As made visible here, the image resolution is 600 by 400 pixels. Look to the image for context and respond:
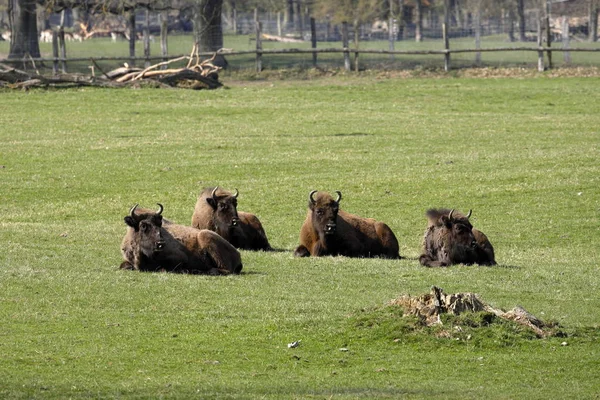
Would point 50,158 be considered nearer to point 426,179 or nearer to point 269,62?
point 426,179

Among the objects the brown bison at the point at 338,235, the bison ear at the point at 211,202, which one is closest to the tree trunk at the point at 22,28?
Result: the bison ear at the point at 211,202

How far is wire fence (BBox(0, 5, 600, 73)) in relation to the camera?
5738 centimetres

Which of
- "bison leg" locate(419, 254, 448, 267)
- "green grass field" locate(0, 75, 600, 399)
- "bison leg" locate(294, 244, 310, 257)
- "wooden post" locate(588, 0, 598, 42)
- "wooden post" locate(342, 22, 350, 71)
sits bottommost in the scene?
"bison leg" locate(419, 254, 448, 267)

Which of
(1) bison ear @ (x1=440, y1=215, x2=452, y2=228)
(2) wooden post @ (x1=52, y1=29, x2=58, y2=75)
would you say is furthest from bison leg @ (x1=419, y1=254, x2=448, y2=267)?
(2) wooden post @ (x1=52, y1=29, x2=58, y2=75)

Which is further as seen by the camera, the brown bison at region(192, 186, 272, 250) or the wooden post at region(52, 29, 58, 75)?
the wooden post at region(52, 29, 58, 75)

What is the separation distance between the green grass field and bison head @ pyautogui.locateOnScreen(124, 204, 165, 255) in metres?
0.57

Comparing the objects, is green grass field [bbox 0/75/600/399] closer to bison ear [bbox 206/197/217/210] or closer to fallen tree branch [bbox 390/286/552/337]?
fallen tree branch [bbox 390/286/552/337]

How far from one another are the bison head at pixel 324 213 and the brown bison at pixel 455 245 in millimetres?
1724

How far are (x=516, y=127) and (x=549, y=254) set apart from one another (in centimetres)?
1865

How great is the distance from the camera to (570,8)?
81625mm

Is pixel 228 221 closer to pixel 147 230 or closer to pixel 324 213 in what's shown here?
pixel 324 213

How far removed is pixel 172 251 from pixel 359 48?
5459 cm

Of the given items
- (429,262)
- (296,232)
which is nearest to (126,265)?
(429,262)

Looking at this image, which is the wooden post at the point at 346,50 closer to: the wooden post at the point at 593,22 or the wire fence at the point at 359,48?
the wire fence at the point at 359,48
